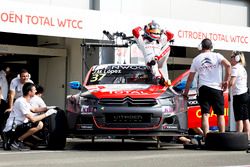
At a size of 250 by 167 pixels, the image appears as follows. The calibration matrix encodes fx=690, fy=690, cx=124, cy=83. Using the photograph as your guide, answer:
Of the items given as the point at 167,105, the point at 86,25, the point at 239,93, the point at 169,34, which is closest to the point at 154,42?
the point at 169,34

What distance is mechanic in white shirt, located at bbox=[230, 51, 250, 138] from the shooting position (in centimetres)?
1327

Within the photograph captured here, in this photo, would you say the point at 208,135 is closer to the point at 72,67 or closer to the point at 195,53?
the point at 72,67

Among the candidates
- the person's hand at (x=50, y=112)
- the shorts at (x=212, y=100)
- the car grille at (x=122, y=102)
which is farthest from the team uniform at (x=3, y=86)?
the shorts at (x=212, y=100)

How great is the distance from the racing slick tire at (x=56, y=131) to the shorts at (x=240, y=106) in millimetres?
3524

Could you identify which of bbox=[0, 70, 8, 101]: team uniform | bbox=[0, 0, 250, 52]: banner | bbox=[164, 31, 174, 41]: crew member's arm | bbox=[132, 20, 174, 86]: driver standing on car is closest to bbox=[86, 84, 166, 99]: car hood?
bbox=[132, 20, 174, 86]: driver standing on car

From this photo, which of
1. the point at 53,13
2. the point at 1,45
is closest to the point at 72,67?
the point at 1,45

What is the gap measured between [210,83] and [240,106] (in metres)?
1.66

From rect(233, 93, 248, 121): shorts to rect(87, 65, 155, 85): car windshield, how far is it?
1752mm

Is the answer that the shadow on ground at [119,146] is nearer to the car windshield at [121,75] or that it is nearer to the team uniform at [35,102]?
the team uniform at [35,102]

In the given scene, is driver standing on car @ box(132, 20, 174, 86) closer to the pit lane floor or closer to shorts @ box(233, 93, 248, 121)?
shorts @ box(233, 93, 248, 121)

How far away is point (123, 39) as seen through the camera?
58.8ft

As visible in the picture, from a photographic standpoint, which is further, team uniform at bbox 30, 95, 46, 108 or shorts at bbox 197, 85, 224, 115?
team uniform at bbox 30, 95, 46, 108

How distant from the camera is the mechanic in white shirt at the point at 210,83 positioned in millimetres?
11844

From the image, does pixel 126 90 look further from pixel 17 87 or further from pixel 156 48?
pixel 156 48
